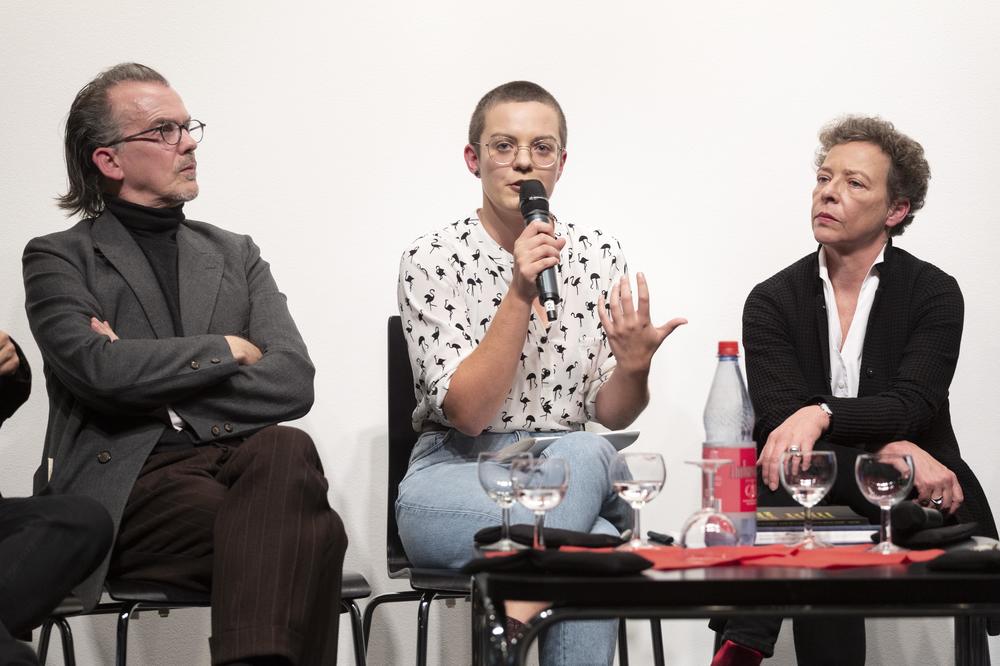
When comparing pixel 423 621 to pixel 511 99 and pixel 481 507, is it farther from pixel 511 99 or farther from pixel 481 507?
pixel 511 99

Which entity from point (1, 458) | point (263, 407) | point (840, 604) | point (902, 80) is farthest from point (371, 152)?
point (840, 604)

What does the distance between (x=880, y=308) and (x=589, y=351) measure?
2.25 feet

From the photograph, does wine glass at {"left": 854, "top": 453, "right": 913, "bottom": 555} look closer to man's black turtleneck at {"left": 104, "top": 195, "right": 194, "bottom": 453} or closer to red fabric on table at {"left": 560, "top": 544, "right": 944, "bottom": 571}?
red fabric on table at {"left": 560, "top": 544, "right": 944, "bottom": 571}

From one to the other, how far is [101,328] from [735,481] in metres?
1.23

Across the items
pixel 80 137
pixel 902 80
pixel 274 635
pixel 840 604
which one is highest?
pixel 902 80

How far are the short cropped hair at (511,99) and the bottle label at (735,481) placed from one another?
2.92 feet

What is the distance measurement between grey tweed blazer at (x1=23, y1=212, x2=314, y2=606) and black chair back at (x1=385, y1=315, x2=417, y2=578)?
234 millimetres

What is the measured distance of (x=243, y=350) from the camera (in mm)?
2223

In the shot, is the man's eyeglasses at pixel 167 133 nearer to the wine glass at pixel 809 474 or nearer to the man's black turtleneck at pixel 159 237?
the man's black turtleneck at pixel 159 237

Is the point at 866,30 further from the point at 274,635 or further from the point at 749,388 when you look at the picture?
the point at 274,635

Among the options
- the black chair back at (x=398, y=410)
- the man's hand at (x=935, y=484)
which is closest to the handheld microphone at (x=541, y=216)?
the black chair back at (x=398, y=410)

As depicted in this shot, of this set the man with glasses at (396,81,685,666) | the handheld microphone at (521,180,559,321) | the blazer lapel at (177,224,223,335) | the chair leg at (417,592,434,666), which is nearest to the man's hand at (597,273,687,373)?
the man with glasses at (396,81,685,666)

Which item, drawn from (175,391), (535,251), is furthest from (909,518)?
(175,391)

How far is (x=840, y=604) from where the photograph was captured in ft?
4.07
